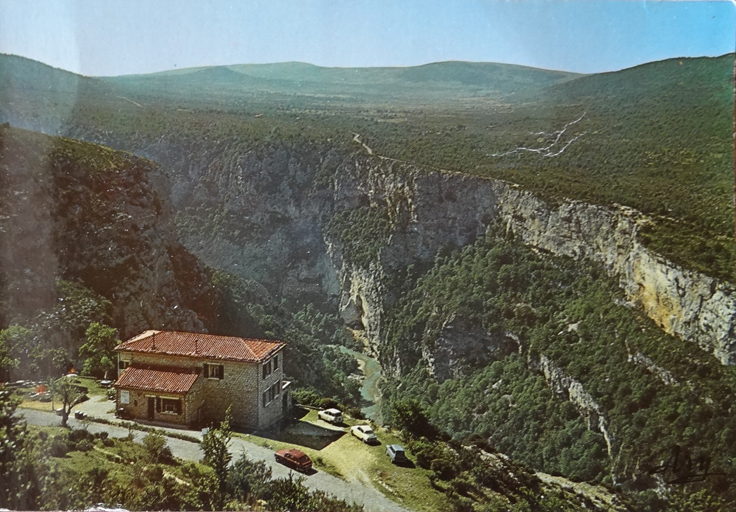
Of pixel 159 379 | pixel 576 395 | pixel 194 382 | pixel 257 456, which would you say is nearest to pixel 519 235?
pixel 576 395

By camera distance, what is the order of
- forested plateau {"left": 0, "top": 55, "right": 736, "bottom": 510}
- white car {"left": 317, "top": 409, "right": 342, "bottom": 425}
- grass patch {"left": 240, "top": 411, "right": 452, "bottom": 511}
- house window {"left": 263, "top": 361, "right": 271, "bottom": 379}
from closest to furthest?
grass patch {"left": 240, "top": 411, "right": 452, "bottom": 511}
house window {"left": 263, "top": 361, "right": 271, "bottom": 379}
white car {"left": 317, "top": 409, "right": 342, "bottom": 425}
forested plateau {"left": 0, "top": 55, "right": 736, "bottom": 510}

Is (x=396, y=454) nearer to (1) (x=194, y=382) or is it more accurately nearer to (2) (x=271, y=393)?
(2) (x=271, y=393)

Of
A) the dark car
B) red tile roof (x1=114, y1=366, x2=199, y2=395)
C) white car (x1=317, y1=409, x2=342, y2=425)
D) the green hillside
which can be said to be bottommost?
the dark car

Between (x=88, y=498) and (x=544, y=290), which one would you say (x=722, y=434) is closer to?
(x=544, y=290)

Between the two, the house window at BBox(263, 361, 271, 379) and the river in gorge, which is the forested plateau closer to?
the river in gorge

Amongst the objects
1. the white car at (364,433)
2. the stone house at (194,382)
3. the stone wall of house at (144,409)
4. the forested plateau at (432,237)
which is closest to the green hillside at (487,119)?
the forested plateau at (432,237)

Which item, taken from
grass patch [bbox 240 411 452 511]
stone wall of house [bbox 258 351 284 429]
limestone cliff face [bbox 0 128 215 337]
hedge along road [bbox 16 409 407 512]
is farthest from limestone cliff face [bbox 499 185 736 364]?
limestone cliff face [bbox 0 128 215 337]
